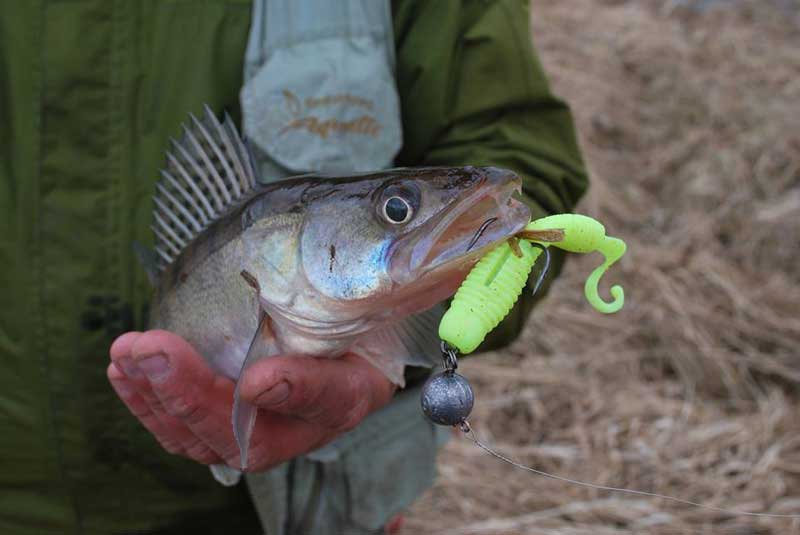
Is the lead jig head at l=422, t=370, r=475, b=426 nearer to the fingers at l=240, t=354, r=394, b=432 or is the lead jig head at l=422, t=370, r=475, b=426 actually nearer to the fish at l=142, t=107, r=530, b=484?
the fish at l=142, t=107, r=530, b=484

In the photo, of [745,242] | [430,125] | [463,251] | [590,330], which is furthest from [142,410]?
[745,242]

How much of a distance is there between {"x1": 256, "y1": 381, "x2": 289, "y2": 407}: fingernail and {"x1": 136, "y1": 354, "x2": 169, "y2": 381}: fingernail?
0.54 ft

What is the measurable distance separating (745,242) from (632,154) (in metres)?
1.41

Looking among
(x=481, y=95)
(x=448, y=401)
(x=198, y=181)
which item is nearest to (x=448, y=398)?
(x=448, y=401)

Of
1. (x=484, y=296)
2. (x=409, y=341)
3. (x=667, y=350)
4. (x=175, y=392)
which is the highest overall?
(x=484, y=296)

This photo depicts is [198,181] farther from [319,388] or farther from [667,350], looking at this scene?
[667,350]

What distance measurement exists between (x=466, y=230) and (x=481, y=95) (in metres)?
0.80

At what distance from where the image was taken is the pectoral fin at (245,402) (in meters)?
1.48

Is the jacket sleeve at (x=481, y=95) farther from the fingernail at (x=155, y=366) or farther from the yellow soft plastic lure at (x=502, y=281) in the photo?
the fingernail at (x=155, y=366)

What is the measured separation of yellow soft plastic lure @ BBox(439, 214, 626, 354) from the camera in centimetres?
129

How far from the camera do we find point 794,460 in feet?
11.1

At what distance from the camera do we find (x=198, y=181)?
71.0 inches

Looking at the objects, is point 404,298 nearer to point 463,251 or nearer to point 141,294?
point 463,251

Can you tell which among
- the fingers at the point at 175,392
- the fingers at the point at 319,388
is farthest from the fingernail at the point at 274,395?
the fingers at the point at 175,392
